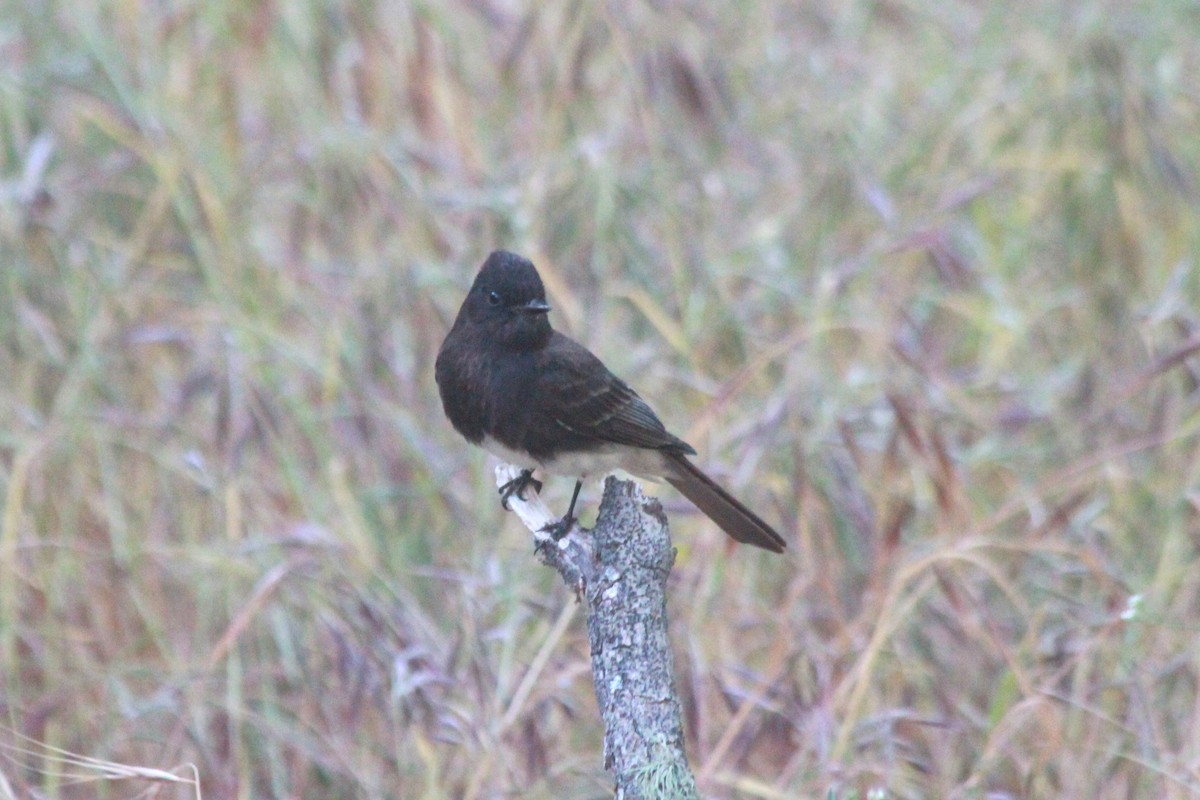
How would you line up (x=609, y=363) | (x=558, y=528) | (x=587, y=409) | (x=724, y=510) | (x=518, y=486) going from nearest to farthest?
(x=558, y=528), (x=724, y=510), (x=587, y=409), (x=518, y=486), (x=609, y=363)

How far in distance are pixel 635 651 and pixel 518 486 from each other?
1404 millimetres

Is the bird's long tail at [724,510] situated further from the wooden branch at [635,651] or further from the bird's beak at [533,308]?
the wooden branch at [635,651]

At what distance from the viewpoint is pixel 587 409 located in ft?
11.8

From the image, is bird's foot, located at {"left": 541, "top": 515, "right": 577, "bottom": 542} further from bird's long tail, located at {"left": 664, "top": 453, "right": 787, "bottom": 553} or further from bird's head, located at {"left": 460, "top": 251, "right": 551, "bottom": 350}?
bird's head, located at {"left": 460, "top": 251, "right": 551, "bottom": 350}

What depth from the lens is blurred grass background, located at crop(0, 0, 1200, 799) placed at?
3746mm

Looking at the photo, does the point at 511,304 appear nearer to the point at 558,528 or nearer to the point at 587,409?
the point at 587,409

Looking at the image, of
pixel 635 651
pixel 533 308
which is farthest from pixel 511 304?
pixel 635 651

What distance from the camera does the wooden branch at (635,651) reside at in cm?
232

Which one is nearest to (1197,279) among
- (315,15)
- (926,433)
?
(926,433)

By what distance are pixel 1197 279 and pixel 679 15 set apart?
198cm

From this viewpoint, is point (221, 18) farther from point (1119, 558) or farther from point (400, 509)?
point (1119, 558)

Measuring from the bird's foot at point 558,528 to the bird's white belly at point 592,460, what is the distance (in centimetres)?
52

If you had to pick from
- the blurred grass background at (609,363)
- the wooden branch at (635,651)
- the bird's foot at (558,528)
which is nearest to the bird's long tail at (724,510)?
the blurred grass background at (609,363)

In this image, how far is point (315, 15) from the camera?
18.3 feet
